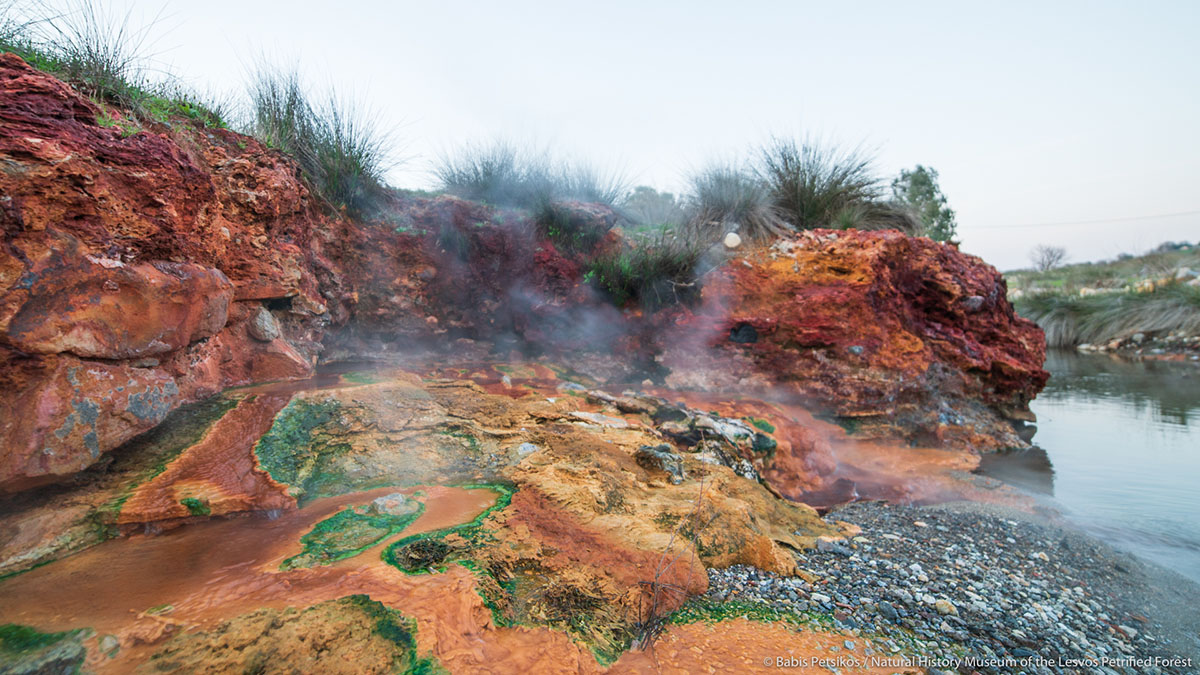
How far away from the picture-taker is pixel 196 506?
2041mm

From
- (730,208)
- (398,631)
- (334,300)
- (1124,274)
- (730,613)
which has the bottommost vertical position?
(730,613)

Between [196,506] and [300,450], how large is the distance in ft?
1.83

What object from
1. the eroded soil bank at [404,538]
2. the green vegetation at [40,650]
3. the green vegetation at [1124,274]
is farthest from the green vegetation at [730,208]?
the green vegetation at [1124,274]

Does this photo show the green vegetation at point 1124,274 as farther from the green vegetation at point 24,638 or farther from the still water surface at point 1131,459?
the green vegetation at point 24,638

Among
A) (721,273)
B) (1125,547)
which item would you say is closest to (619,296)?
(721,273)

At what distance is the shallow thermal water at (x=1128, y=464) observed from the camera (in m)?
3.80

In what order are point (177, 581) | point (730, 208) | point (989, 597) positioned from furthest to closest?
1. point (730, 208)
2. point (989, 597)
3. point (177, 581)

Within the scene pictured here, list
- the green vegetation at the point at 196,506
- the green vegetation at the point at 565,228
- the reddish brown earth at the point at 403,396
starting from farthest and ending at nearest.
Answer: the green vegetation at the point at 565,228, the green vegetation at the point at 196,506, the reddish brown earth at the point at 403,396

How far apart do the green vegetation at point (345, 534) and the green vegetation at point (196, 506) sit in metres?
0.45

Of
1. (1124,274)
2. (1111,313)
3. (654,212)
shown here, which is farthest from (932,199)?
(1124,274)

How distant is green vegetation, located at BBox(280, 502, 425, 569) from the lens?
1.79 metres

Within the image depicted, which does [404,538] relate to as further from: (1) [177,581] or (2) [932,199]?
(2) [932,199]

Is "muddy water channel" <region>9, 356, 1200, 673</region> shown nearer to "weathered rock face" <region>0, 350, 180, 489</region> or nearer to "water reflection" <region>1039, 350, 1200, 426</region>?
"weathered rock face" <region>0, 350, 180, 489</region>

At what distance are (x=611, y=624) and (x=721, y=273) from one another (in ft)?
14.7
